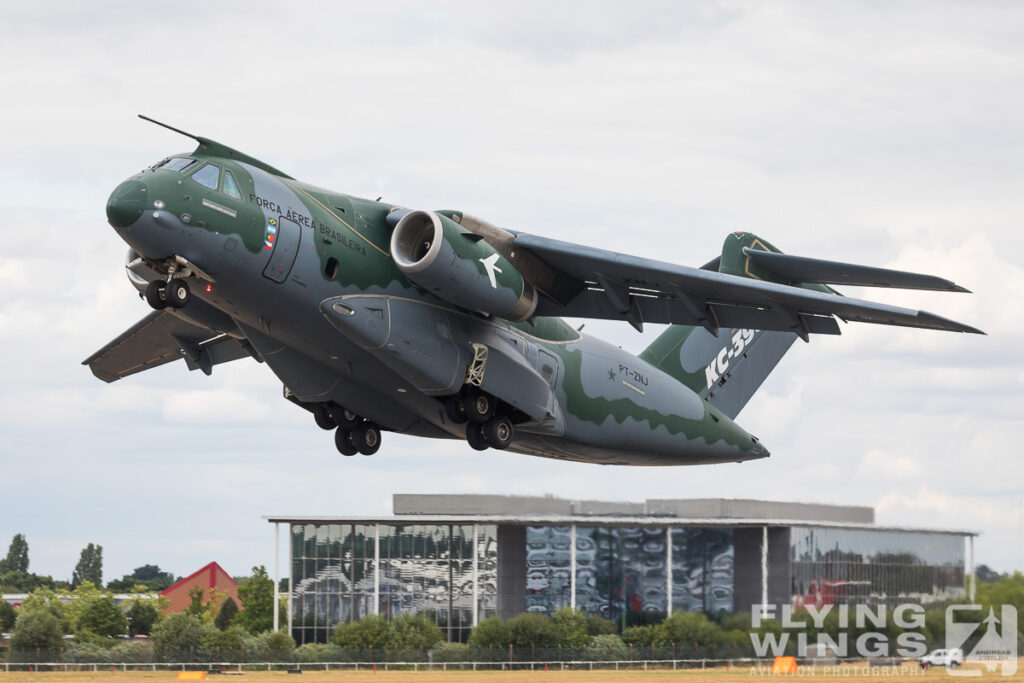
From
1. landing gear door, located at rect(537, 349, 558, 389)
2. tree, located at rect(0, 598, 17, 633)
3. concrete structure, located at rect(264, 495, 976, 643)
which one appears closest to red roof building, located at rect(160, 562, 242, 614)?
tree, located at rect(0, 598, 17, 633)

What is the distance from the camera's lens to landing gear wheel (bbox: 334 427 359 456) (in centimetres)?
1927

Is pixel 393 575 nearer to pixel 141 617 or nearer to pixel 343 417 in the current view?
pixel 141 617

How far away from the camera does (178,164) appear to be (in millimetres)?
15234

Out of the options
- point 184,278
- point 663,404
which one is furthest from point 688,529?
point 184,278

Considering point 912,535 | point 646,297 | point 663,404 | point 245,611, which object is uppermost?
point 646,297

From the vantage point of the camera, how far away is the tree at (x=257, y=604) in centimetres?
5650

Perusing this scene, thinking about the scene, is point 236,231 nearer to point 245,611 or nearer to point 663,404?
point 663,404

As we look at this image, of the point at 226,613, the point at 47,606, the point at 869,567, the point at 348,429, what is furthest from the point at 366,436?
the point at 226,613

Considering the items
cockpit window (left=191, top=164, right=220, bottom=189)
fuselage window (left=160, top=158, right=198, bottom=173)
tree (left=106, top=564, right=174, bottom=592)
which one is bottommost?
tree (left=106, top=564, right=174, bottom=592)

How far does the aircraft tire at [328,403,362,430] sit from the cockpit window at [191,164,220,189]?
15.3ft

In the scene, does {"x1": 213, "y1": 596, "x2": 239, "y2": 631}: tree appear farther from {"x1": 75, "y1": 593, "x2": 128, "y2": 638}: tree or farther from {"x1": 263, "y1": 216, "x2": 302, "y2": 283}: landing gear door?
{"x1": 263, "y1": 216, "x2": 302, "y2": 283}: landing gear door

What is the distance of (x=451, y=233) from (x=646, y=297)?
3648mm

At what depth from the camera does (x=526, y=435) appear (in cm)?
1877

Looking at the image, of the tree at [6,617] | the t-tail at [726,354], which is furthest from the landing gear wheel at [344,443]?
the tree at [6,617]
